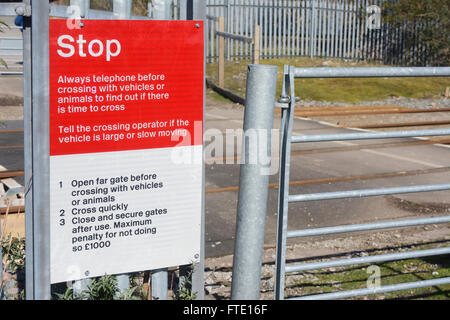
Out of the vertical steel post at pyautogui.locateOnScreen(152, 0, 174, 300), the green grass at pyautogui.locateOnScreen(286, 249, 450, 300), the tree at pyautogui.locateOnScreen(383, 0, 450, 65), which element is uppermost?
the tree at pyautogui.locateOnScreen(383, 0, 450, 65)

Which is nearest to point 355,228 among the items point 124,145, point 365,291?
point 365,291

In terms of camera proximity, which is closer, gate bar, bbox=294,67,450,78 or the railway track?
gate bar, bbox=294,67,450,78

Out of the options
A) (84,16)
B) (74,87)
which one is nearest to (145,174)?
(74,87)

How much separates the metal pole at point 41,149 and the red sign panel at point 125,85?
11 cm

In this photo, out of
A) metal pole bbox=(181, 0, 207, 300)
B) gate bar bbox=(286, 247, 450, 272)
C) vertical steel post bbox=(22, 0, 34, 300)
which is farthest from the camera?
gate bar bbox=(286, 247, 450, 272)

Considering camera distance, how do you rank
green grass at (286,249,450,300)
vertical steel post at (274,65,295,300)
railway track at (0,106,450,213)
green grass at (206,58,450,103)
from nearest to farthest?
vertical steel post at (274,65,295,300) → green grass at (286,249,450,300) → railway track at (0,106,450,213) → green grass at (206,58,450,103)

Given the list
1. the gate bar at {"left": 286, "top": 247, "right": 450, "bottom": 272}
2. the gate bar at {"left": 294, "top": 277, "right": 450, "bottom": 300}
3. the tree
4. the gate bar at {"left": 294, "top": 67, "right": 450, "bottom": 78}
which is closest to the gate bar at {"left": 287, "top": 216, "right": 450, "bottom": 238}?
the gate bar at {"left": 286, "top": 247, "right": 450, "bottom": 272}

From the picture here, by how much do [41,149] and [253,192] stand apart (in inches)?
42.1

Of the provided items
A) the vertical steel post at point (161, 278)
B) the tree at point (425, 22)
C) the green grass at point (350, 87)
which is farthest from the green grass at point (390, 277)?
the tree at point (425, 22)

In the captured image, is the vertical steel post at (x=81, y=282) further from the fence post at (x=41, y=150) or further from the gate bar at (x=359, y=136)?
the gate bar at (x=359, y=136)

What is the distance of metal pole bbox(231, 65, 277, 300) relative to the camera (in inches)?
134

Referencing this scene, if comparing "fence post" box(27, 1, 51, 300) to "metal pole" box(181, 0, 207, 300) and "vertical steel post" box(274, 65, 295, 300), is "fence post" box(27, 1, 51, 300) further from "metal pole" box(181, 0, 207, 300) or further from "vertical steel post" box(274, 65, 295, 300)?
"vertical steel post" box(274, 65, 295, 300)

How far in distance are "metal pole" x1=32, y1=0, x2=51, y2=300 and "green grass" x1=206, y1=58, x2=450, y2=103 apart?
15.4 meters
